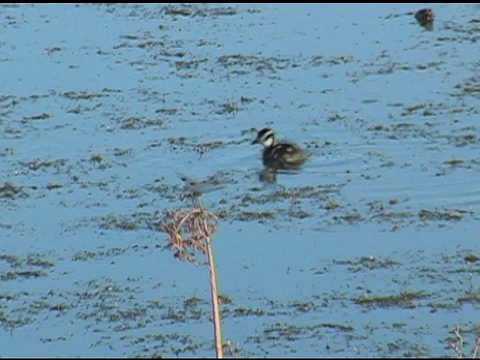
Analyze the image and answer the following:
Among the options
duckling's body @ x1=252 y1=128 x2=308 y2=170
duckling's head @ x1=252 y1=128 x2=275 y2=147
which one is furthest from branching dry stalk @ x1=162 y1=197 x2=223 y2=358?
duckling's head @ x1=252 y1=128 x2=275 y2=147

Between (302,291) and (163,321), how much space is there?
2.70ft

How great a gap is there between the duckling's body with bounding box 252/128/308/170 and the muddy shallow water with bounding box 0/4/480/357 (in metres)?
0.11

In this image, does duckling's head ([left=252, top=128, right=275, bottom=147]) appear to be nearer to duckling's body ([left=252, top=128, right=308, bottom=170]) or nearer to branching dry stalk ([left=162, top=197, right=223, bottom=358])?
duckling's body ([left=252, top=128, right=308, bottom=170])

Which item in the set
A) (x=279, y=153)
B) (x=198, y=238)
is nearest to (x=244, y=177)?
(x=279, y=153)

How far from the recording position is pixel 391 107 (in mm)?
11867

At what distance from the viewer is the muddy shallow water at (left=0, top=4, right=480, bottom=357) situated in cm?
825

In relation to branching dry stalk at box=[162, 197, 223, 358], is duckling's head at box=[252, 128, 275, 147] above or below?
above

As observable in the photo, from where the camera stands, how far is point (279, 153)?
425 inches

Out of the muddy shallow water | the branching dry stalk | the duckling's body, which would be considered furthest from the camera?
the duckling's body

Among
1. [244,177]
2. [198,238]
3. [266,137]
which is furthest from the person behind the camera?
[266,137]

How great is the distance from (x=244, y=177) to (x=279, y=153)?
304mm

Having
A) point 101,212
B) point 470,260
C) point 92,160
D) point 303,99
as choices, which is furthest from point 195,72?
point 470,260

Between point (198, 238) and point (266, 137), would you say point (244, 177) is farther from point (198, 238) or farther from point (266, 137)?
point (198, 238)

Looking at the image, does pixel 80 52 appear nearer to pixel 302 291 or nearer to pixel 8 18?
pixel 8 18
